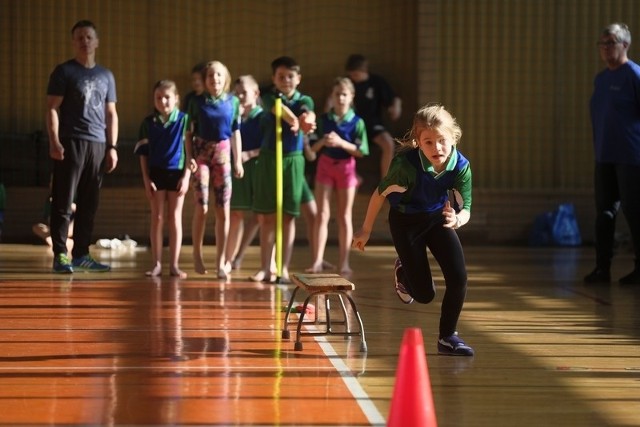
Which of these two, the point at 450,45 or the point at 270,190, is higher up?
the point at 450,45

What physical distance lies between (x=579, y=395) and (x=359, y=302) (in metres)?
3.29

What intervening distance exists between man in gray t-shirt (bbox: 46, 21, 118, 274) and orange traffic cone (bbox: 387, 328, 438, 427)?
597cm

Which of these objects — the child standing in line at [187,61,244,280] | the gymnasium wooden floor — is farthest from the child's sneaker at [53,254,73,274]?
the child standing in line at [187,61,244,280]

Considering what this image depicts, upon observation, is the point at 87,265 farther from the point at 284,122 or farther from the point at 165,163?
the point at 284,122

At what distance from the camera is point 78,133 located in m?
9.76

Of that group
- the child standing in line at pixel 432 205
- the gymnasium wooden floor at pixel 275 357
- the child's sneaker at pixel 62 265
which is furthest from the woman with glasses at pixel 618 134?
the child's sneaker at pixel 62 265

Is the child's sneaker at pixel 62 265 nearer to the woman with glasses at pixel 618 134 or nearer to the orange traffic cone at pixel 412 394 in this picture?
the woman with glasses at pixel 618 134

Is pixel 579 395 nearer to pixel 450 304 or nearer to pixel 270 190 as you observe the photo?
pixel 450 304

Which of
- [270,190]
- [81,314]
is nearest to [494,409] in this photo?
[81,314]

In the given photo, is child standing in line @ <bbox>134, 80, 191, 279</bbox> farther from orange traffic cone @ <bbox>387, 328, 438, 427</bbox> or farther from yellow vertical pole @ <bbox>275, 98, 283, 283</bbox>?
orange traffic cone @ <bbox>387, 328, 438, 427</bbox>

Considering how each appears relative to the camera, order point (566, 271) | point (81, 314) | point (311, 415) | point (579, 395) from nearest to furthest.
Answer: point (311, 415) → point (579, 395) → point (81, 314) → point (566, 271)

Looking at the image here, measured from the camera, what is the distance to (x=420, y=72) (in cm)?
1427

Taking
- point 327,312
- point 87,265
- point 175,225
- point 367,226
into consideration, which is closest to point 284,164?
point 175,225

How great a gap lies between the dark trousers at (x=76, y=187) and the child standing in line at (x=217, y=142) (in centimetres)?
91
